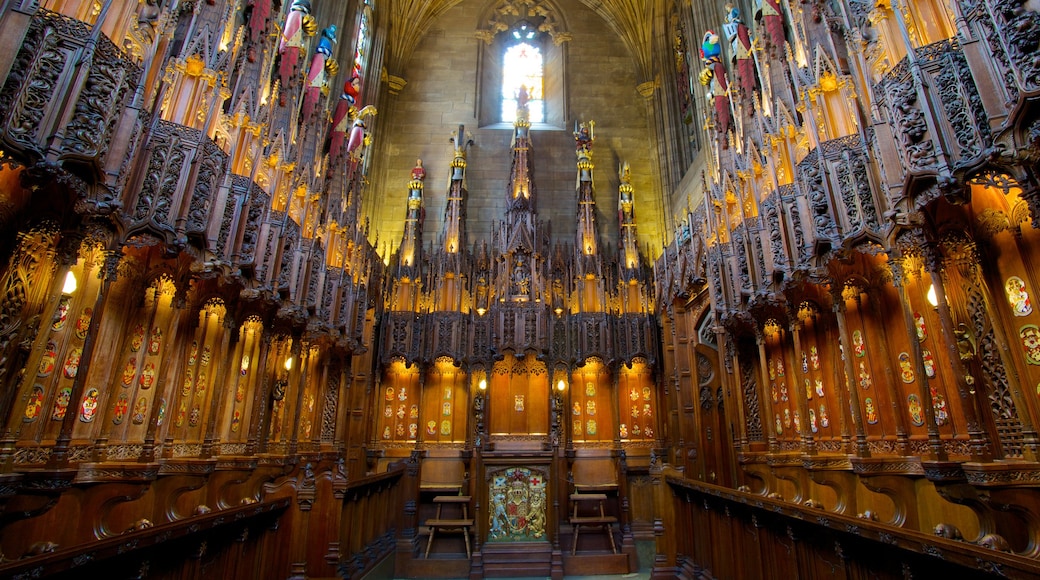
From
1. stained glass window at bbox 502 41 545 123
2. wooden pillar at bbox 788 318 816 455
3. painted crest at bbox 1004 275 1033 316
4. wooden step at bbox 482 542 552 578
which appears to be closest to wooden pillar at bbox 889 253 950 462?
painted crest at bbox 1004 275 1033 316

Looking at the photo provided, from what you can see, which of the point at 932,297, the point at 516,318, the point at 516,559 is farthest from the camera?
the point at 516,318

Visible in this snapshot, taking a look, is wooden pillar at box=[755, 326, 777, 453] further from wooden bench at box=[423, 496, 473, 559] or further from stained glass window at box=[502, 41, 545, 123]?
stained glass window at box=[502, 41, 545, 123]

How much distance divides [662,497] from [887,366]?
4685 mm

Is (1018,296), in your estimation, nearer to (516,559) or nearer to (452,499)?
(516,559)

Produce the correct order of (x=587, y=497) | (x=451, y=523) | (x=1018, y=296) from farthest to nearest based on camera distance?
(x=587, y=497) < (x=451, y=523) < (x=1018, y=296)

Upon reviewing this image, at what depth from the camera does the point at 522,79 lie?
25.2 metres

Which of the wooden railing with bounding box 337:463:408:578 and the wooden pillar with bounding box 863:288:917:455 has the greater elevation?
the wooden pillar with bounding box 863:288:917:455

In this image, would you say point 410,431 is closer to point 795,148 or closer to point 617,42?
point 795,148

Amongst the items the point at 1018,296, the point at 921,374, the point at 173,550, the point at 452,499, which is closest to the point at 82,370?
the point at 173,550

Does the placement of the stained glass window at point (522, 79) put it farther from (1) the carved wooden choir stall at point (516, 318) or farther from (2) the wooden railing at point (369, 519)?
(2) the wooden railing at point (369, 519)

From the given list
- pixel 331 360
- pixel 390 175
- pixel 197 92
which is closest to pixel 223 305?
pixel 197 92

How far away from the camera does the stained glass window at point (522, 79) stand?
24.4 meters

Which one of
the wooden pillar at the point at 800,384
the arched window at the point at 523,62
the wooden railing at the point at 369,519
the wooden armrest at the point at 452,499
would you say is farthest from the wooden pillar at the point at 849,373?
Answer: the arched window at the point at 523,62

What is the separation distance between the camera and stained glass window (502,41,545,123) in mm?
24391
